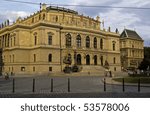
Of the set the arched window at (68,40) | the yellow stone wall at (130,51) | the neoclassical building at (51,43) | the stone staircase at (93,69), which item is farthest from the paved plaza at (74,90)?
the yellow stone wall at (130,51)

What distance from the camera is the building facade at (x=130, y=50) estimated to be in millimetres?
122750

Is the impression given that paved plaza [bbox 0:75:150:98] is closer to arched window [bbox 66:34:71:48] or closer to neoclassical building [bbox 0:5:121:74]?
neoclassical building [bbox 0:5:121:74]

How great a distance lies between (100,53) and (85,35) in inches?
391

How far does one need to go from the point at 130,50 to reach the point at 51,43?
185 ft

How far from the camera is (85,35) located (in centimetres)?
8950

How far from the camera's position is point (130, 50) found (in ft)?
411

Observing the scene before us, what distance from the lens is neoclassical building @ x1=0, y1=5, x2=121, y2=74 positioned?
7856 cm

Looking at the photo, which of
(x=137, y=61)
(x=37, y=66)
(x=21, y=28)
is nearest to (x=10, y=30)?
(x=21, y=28)

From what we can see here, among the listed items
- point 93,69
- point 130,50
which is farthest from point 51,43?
point 130,50

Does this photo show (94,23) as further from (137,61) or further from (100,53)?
(137,61)

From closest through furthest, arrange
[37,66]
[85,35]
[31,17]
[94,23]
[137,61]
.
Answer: [37,66] → [85,35] → [31,17] → [94,23] → [137,61]

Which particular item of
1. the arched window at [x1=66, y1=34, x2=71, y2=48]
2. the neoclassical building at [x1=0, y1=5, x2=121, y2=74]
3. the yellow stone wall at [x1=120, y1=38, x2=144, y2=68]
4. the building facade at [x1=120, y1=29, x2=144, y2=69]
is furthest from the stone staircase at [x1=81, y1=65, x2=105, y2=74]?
the yellow stone wall at [x1=120, y1=38, x2=144, y2=68]

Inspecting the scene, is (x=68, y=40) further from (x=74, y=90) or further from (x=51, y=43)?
(x=74, y=90)

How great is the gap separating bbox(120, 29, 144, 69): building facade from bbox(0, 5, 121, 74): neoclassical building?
2612 cm
